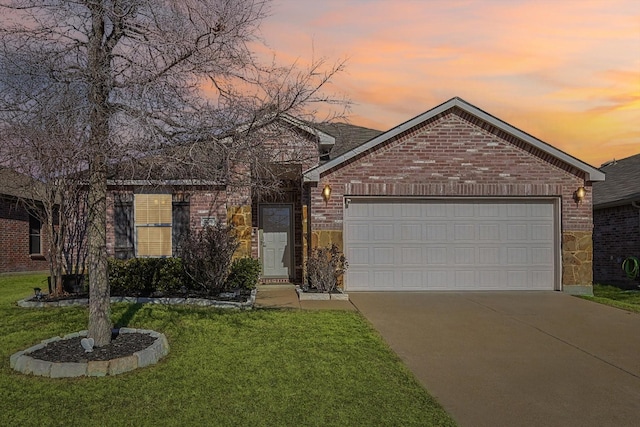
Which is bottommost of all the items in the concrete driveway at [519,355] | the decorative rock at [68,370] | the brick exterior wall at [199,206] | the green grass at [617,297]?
the green grass at [617,297]

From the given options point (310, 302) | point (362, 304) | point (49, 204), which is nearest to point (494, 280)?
point (362, 304)

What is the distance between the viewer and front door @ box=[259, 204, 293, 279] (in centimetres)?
1529

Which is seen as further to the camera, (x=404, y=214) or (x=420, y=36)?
(x=404, y=214)

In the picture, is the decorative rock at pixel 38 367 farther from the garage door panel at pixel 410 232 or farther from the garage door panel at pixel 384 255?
the garage door panel at pixel 410 232

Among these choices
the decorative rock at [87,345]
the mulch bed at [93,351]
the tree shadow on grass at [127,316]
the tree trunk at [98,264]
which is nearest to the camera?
the mulch bed at [93,351]

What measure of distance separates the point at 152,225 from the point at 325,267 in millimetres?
5207

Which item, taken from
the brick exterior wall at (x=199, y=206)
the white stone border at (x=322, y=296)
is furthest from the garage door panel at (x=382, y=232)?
the brick exterior wall at (x=199, y=206)

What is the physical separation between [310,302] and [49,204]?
6.07 meters

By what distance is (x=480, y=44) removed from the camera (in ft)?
36.9

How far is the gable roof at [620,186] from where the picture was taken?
53.2 ft

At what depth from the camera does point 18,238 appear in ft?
66.0

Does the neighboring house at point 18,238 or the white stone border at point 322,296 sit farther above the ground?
the neighboring house at point 18,238

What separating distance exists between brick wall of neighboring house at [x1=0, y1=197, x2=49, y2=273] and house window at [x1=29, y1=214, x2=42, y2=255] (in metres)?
0.39

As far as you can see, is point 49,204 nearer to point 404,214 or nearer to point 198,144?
point 198,144
